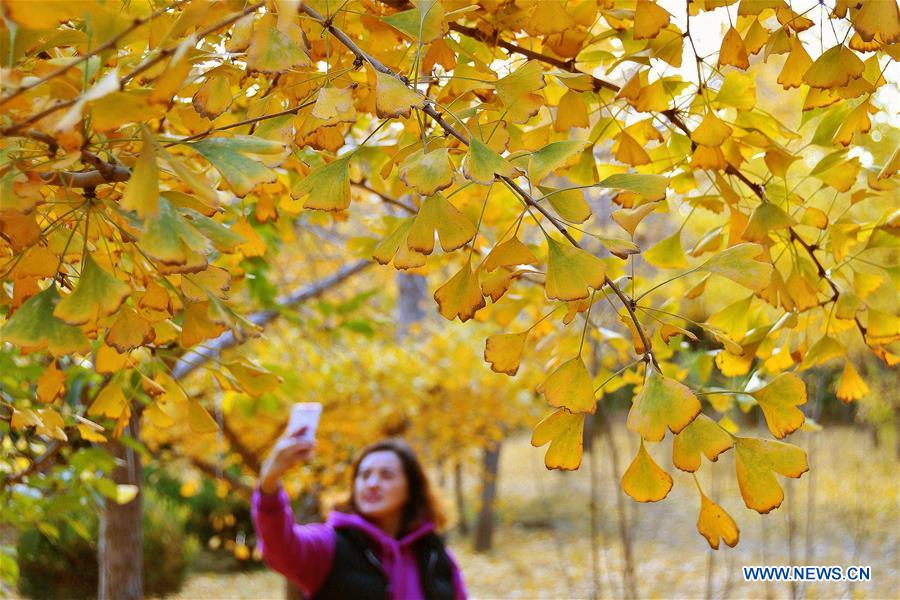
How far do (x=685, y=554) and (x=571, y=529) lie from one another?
4.87 feet

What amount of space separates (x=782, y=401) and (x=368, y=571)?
8.12 feet

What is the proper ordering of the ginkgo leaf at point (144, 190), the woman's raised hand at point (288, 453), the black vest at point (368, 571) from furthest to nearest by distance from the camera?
1. the black vest at point (368, 571)
2. the woman's raised hand at point (288, 453)
3. the ginkgo leaf at point (144, 190)

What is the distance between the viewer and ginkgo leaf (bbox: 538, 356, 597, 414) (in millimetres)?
664

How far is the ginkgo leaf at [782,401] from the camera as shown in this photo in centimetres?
72

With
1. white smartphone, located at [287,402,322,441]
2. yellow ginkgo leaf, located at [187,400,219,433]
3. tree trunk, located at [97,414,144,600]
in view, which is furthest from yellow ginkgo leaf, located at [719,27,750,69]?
tree trunk, located at [97,414,144,600]

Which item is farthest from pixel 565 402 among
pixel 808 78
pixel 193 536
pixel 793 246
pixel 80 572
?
pixel 193 536

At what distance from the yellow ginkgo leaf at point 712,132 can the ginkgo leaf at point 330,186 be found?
416 mm

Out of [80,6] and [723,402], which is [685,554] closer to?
[723,402]

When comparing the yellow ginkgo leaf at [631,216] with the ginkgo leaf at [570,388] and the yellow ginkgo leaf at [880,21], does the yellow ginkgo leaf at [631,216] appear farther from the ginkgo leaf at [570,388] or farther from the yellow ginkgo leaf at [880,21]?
the yellow ginkgo leaf at [880,21]

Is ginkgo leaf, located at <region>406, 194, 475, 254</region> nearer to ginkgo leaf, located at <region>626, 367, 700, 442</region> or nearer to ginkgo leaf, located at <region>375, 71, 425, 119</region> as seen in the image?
ginkgo leaf, located at <region>375, 71, 425, 119</region>

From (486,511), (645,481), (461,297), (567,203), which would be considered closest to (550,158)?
(567,203)

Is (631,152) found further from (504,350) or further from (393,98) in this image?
(393,98)

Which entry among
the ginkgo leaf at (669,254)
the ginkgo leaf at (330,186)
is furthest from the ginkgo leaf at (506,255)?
the ginkgo leaf at (669,254)

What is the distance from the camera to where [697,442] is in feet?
2.04
